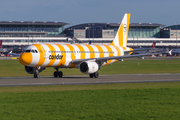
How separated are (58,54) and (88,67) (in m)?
4.08

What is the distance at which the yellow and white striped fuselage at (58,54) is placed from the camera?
131ft

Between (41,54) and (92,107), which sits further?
(41,54)

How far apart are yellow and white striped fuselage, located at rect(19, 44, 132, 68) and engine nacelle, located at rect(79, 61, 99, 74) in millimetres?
2098

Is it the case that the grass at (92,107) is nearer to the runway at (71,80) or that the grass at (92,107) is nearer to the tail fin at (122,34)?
the runway at (71,80)

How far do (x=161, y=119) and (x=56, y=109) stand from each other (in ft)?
17.4

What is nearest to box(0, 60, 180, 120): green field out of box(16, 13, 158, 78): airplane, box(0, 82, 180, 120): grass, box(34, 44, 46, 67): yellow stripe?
box(0, 82, 180, 120): grass

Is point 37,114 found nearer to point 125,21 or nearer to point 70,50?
point 70,50

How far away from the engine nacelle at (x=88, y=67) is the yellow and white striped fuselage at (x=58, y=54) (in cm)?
210

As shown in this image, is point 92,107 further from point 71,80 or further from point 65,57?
point 65,57

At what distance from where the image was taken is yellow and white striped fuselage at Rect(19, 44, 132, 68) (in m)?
40.0

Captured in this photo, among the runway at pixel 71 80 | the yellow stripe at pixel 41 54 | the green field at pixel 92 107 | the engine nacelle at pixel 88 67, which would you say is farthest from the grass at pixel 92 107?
the engine nacelle at pixel 88 67

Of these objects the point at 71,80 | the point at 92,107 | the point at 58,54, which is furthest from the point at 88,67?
the point at 92,107

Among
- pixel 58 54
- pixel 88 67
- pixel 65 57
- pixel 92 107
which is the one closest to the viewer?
pixel 92 107

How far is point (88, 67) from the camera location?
41344 mm
